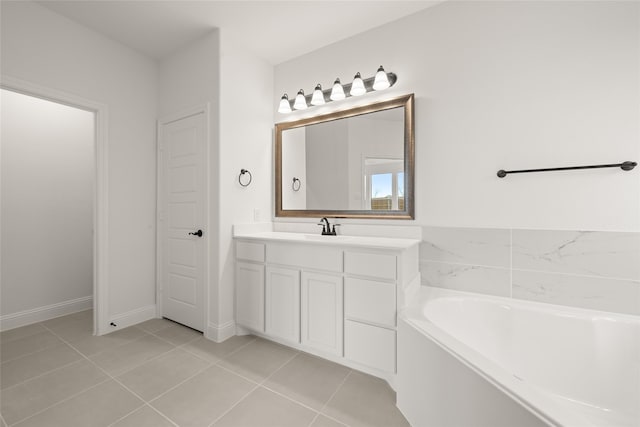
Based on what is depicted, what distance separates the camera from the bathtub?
1.04m

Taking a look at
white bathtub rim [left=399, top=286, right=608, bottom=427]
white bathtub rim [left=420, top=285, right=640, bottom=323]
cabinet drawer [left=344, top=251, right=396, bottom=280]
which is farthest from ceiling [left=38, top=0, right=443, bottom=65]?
white bathtub rim [left=399, top=286, right=608, bottom=427]

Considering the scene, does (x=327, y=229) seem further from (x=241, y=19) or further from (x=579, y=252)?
(x=241, y=19)

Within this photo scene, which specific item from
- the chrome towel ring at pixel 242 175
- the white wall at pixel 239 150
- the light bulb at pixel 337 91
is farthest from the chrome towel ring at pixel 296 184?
the light bulb at pixel 337 91

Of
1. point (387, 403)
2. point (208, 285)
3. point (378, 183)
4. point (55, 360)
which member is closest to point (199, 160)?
point (208, 285)

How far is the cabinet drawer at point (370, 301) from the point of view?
1.68m

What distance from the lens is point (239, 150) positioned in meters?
2.45

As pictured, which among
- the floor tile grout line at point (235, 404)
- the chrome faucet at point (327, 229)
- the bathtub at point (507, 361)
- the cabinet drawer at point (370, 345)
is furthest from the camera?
the chrome faucet at point (327, 229)

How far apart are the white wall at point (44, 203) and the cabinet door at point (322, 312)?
8.23 feet

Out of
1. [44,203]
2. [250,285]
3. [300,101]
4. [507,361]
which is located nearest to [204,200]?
[250,285]

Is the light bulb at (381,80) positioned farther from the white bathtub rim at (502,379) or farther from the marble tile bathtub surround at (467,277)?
the white bathtub rim at (502,379)

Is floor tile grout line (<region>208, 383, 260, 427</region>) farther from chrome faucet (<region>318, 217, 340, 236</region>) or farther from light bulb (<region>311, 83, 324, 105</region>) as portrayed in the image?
light bulb (<region>311, 83, 324, 105</region>)

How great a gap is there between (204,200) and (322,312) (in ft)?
4.52

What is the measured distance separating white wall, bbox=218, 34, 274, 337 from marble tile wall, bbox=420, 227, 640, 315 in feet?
5.10

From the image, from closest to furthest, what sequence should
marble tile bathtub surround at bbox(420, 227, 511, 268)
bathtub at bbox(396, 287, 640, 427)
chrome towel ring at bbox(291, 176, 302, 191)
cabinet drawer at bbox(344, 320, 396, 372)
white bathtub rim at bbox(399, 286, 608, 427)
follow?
white bathtub rim at bbox(399, 286, 608, 427) < bathtub at bbox(396, 287, 640, 427) < cabinet drawer at bbox(344, 320, 396, 372) < marble tile bathtub surround at bbox(420, 227, 511, 268) < chrome towel ring at bbox(291, 176, 302, 191)
